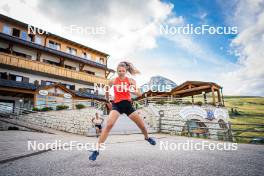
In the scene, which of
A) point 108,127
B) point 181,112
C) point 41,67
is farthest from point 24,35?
point 108,127

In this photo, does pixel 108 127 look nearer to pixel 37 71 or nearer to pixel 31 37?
pixel 37 71

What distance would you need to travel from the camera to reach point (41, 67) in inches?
760

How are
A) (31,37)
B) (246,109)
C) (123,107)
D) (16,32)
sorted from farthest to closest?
(246,109) < (31,37) < (16,32) < (123,107)

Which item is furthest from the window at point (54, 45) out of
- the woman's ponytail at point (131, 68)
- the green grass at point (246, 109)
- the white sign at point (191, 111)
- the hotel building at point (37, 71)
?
the green grass at point (246, 109)

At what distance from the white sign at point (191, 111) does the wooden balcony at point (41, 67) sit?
1266 cm

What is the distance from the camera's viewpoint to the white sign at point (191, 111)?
62.4 ft

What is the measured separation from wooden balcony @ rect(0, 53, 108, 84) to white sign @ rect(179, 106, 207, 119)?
41.5 feet

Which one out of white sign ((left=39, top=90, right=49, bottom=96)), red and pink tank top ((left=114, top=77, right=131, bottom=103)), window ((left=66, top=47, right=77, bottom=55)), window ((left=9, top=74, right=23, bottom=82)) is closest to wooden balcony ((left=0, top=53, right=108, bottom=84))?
window ((left=9, top=74, right=23, bottom=82))

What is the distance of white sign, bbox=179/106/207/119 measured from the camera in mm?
19016

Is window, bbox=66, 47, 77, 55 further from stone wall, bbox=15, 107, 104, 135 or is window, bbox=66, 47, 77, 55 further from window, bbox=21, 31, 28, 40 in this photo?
stone wall, bbox=15, 107, 104, 135

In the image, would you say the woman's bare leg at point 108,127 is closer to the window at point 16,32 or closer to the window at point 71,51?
the window at point 16,32

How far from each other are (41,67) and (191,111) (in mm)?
17662

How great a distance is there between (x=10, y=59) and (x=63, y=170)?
1900 centimetres

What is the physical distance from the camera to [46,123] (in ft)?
49.4
